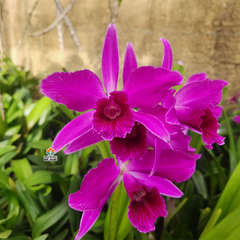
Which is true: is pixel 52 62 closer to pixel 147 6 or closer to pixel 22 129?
pixel 147 6

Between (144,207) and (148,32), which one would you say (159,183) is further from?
(148,32)

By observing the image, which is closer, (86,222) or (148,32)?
(86,222)

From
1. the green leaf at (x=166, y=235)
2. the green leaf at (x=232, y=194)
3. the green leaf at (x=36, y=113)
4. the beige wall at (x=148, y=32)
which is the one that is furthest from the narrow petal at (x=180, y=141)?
the beige wall at (x=148, y=32)

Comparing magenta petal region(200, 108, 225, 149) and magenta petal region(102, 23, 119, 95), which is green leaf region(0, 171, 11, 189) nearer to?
magenta petal region(102, 23, 119, 95)

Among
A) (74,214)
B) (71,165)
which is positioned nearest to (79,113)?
(71,165)

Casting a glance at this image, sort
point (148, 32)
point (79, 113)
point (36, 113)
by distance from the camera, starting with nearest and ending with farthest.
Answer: point (79, 113)
point (36, 113)
point (148, 32)

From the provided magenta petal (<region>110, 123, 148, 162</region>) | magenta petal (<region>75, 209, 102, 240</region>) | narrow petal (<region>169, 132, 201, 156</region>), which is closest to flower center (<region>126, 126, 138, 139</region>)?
magenta petal (<region>110, 123, 148, 162</region>)
